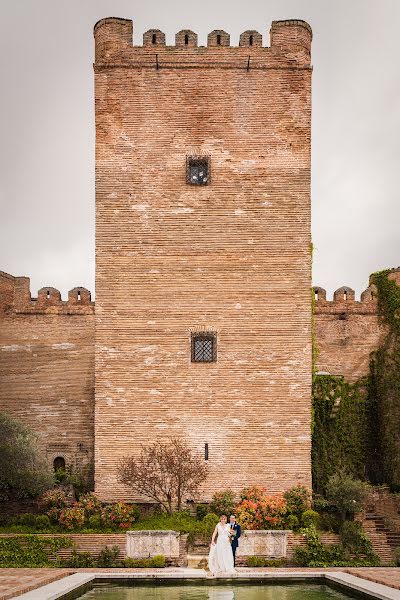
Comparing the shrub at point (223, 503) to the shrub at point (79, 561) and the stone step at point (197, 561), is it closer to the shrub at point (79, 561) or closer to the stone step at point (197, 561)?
the stone step at point (197, 561)

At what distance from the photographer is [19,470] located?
20.6 m

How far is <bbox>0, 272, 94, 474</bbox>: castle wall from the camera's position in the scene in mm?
27234

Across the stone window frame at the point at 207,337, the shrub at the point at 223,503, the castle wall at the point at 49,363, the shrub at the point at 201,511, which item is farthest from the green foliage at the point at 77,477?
the stone window frame at the point at 207,337

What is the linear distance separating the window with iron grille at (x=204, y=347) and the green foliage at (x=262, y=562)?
18.7 feet

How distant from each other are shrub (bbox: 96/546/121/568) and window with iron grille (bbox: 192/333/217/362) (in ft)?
19.2

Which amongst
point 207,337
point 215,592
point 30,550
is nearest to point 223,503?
point 207,337

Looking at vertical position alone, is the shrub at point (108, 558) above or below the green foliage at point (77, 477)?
below

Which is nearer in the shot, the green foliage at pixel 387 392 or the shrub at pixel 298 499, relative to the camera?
the shrub at pixel 298 499

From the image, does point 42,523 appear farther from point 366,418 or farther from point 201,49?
point 201,49

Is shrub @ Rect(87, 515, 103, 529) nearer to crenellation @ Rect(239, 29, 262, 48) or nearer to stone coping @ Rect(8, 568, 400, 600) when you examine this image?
stone coping @ Rect(8, 568, 400, 600)

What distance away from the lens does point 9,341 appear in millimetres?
27859

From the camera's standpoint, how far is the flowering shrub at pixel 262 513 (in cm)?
1828

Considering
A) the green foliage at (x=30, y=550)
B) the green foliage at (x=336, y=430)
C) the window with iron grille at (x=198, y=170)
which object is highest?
the window with iron grille at (x=198, y=170)

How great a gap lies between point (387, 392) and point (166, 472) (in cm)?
889
